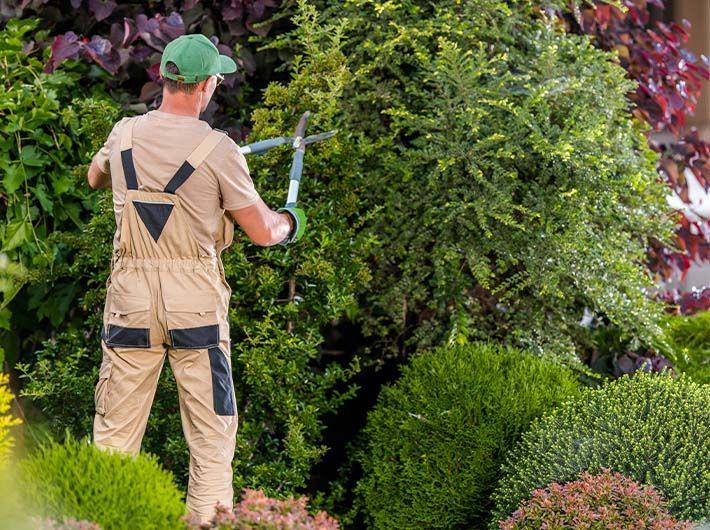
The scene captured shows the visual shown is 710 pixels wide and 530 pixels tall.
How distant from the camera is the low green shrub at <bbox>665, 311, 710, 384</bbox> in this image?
4.89 m

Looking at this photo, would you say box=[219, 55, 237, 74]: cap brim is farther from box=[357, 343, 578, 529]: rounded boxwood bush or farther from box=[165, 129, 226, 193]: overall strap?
box=[357, 343, 578, 529]: rounded boxwood bush

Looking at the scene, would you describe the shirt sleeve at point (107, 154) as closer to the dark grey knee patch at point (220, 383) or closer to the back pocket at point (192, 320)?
the back pocket at point (192, 320)

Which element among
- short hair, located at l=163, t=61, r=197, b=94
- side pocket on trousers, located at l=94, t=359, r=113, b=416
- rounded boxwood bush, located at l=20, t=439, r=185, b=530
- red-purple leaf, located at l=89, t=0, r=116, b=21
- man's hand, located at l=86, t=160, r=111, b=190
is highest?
short hair, located at l=163, t=61, r=197, b=94

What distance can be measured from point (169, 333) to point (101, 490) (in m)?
0.86

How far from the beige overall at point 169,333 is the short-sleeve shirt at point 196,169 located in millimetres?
25

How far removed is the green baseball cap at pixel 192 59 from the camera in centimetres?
322

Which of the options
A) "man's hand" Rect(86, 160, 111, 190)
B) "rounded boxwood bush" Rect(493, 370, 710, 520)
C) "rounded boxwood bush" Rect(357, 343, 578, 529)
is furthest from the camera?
"rounded boxwood bush" Rect(357, 343, 578, 529)

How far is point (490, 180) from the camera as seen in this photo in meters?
4.61

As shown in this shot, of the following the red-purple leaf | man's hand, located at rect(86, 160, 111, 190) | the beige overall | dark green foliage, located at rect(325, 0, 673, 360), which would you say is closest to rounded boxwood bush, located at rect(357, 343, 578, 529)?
dark green foliage, located at rect(325, 0, 673, 360)

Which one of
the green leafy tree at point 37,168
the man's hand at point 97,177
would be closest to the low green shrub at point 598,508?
the man's hand at point 97,177

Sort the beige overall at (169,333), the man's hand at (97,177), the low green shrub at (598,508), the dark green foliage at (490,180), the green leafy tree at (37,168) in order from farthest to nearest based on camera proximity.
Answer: the dark green foliage at (490,180), the green leafy tree at (37,168), the man's hand at (97,177), the beige overall at (169,333), the low green shrub at (598,508)

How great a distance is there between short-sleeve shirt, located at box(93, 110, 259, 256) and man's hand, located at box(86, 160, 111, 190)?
0.60ft

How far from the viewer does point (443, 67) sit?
175 inches

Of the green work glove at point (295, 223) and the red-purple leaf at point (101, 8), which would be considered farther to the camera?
the red-purple leaf at point (101, 8)
